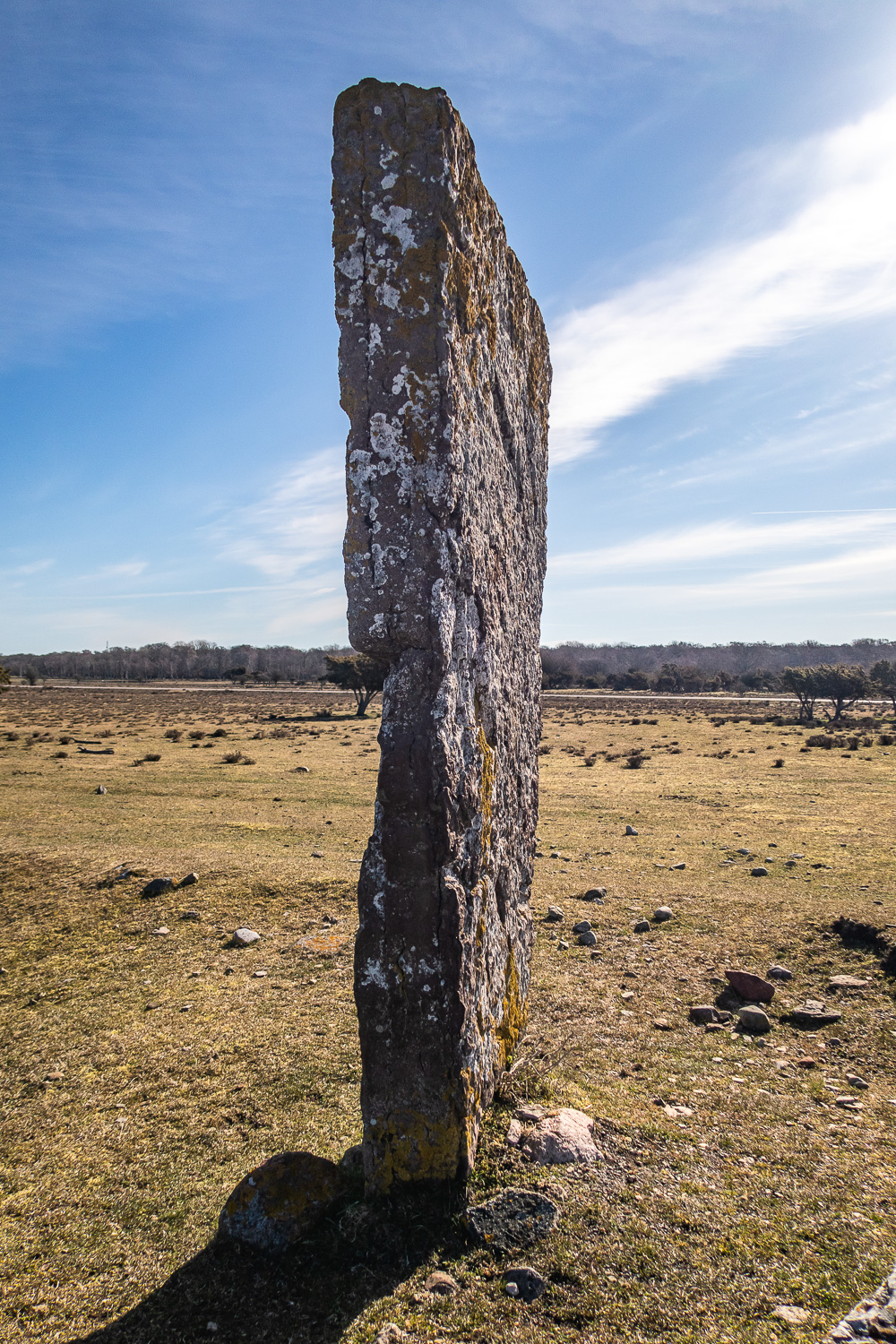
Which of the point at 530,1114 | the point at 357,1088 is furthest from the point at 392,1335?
the point at 357,1088

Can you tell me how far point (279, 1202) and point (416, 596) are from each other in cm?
309

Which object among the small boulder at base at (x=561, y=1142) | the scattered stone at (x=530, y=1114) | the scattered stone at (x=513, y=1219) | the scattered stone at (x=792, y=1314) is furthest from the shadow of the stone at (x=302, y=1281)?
the scattered stone at (x=792, y=1314)

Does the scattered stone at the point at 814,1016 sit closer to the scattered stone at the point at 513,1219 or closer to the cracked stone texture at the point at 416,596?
the cracked stone texture at the point at 416,596

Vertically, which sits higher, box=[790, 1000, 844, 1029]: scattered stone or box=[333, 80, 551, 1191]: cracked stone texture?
box=[333, 80, 551, 1191]: cracked stone texture

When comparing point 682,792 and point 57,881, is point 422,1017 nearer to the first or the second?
point 57,881

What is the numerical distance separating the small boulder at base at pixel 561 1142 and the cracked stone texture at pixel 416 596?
0.35 metres

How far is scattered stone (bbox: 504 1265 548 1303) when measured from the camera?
3.10 meters

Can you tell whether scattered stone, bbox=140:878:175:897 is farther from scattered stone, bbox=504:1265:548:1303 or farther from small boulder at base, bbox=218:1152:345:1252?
scattered stone, bbox=504:1265:548:1303

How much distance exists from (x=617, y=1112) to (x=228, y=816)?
34.5 feet

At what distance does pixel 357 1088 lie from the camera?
15.9 ft

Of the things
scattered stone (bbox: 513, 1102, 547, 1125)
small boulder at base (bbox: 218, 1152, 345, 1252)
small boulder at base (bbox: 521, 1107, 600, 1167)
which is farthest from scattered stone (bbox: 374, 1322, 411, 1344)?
scattered stone (bbox: 513, 1102, 547, 1125)

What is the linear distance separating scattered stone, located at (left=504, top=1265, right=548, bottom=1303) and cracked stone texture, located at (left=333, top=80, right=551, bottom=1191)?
1.87 ft

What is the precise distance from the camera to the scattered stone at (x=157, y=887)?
855 cm

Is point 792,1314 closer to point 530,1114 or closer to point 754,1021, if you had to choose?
point 530,1114
